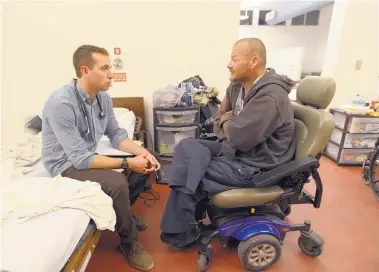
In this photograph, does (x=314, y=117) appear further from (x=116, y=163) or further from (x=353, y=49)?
(x=353, y=49)

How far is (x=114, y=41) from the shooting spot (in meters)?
2.64

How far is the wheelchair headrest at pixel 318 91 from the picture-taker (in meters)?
1.35

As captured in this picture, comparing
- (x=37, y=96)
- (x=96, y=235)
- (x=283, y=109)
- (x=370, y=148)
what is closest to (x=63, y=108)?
(x=96, y=235)

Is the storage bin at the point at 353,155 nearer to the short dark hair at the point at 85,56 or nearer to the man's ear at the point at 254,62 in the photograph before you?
the man's ear at the point at 254,62

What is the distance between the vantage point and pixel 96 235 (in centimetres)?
124

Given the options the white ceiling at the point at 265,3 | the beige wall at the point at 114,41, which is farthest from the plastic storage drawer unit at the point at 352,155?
the white ceiling at the point at 265,3

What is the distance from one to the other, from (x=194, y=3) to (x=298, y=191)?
2175 millimetres

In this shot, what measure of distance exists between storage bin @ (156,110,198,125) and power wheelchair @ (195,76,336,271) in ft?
3.51

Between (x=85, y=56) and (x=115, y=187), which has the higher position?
(x=85, y=56)

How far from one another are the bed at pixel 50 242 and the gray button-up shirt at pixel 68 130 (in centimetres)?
37

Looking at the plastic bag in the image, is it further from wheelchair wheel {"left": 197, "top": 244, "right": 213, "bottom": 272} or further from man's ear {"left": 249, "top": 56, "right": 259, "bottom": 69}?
wheelchair wheel {"left": 197, "top": 244, "right": 213, "bottom": 272}

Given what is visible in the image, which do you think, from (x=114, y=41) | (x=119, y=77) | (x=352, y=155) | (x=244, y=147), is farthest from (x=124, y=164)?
(x=352, y=155)

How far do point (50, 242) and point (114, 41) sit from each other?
2.28 meters

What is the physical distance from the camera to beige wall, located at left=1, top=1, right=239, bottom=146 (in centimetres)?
253
